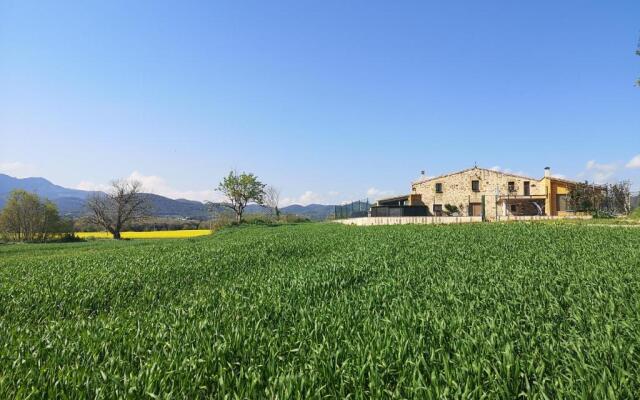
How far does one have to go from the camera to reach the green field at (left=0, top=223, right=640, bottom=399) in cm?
293

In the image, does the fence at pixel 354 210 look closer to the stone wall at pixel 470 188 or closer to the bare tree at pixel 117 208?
the stone wall at pixel 470 188

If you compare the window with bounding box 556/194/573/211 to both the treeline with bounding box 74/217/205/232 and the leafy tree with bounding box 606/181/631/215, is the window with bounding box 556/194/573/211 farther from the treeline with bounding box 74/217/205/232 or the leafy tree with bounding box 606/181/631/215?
the treeline with bounding box 74/217/205/232

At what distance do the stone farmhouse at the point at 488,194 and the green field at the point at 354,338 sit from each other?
37056mm

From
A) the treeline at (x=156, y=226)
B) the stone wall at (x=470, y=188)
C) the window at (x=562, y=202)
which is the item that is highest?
the stone wall at (x=470, y=188)

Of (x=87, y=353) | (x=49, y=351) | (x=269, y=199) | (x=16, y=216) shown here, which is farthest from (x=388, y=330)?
(x=269, y=199)

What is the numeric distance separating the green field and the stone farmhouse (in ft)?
122

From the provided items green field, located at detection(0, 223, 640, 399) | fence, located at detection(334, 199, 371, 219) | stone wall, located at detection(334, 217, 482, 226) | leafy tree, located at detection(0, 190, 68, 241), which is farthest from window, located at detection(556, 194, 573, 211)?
leafy tree, located at detection(0, 190, 68, 241)

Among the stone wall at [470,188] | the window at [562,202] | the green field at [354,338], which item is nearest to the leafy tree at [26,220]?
the stone wall at [470,188]

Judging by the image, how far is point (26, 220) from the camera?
184 ft

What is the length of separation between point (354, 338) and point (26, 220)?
70040 millimetres

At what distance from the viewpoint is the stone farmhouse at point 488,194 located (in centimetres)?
4616

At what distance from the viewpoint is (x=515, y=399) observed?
8.77 ft

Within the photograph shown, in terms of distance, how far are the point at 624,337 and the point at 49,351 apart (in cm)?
642

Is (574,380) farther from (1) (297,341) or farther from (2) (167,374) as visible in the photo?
(2) (167,374)
